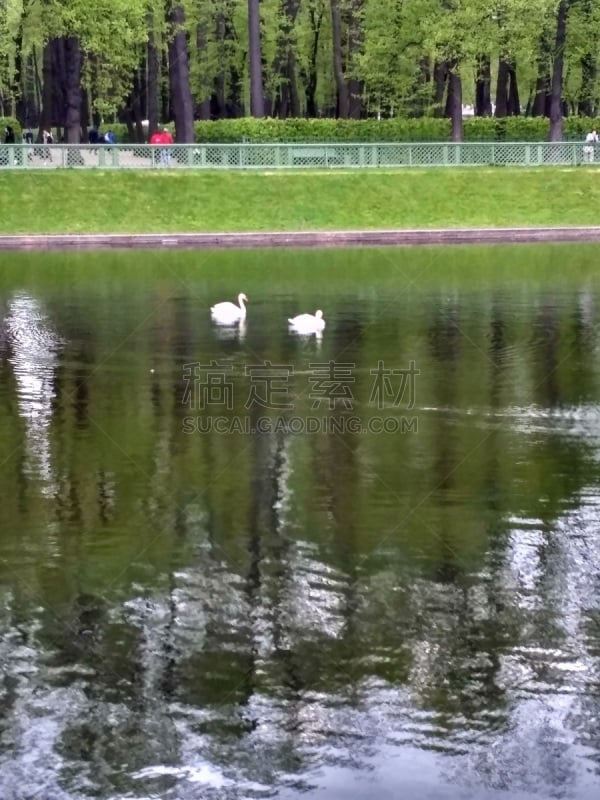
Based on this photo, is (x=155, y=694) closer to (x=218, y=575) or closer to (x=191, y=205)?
(x=218, y=575)

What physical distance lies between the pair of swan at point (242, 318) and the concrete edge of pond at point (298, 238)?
41.1 feet

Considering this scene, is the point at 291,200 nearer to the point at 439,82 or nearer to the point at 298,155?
the point at 298,155

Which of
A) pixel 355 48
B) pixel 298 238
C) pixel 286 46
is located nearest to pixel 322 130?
pixel 286 46

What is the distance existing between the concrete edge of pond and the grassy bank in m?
1.25

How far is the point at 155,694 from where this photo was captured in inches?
336

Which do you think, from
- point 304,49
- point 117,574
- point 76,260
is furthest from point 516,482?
point 304,49

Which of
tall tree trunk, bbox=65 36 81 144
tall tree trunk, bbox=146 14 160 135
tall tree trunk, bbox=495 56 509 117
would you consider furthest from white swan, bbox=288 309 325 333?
tall tree trunk, bbox=495 56 509 117

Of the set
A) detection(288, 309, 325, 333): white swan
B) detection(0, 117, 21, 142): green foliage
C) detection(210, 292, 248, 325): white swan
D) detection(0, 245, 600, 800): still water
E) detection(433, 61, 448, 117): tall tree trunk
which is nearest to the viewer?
detection(0, 245, 600, 800): still water

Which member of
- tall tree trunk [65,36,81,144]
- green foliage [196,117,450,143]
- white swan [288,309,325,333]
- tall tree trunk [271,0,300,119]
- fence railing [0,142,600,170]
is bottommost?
white swan [288,309,325,333]

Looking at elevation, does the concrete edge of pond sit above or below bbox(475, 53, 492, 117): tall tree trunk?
below

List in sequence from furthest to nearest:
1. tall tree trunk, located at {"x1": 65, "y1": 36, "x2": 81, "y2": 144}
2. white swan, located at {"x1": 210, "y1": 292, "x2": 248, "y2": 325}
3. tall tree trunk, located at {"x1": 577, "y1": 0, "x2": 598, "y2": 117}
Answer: tall tree trunk, located at {"x1": 577, "y1": 0, "x2": 598, "y2": 117} → tall tree trunk, located at {"x1": 65, "y1": 36, "x2": 81, "y2": 144} → white swan, located at {"x1": 210, "y1": 292, "x2": 248, "y2": 325}

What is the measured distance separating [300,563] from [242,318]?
12.9 meters

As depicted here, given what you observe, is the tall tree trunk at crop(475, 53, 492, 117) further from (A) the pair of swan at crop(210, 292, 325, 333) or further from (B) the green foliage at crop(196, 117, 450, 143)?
(A) the pair of swan at crop(210, 292, 325, 333)

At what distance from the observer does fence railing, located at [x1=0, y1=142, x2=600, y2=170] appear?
138ft
